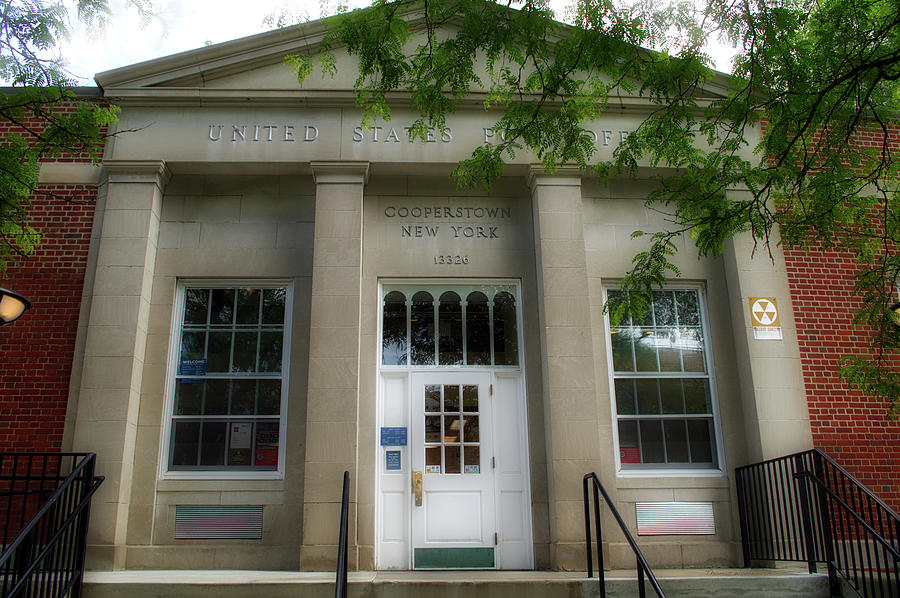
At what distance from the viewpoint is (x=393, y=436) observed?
27.3 feet

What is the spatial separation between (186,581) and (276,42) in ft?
21.5

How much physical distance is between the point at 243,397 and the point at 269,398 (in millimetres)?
317

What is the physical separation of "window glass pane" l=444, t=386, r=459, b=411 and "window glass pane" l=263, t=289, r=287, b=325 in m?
2.25

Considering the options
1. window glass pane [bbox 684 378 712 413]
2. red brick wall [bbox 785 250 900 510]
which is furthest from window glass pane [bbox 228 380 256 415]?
red brick wall [bbox 785 250 900 510]

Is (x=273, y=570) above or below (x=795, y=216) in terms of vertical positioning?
below

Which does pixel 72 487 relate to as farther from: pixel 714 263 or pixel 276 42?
pixel 714 263

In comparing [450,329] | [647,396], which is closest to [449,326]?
[450,329]

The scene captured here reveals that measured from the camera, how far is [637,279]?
22.0ft

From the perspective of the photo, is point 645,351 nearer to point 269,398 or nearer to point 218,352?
point 269,398

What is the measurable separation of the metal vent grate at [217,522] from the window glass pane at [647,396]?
472 cm

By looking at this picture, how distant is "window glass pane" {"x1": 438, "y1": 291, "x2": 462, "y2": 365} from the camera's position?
28.6ft

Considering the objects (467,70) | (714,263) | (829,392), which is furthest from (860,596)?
(467,70)

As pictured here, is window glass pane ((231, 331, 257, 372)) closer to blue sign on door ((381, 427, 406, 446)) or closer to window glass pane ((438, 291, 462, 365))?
blue sign on door ((381, 427, 406, 446))

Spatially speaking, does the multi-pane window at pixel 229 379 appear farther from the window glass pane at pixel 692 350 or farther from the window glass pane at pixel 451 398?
the window glass pane at pixel 692 350
